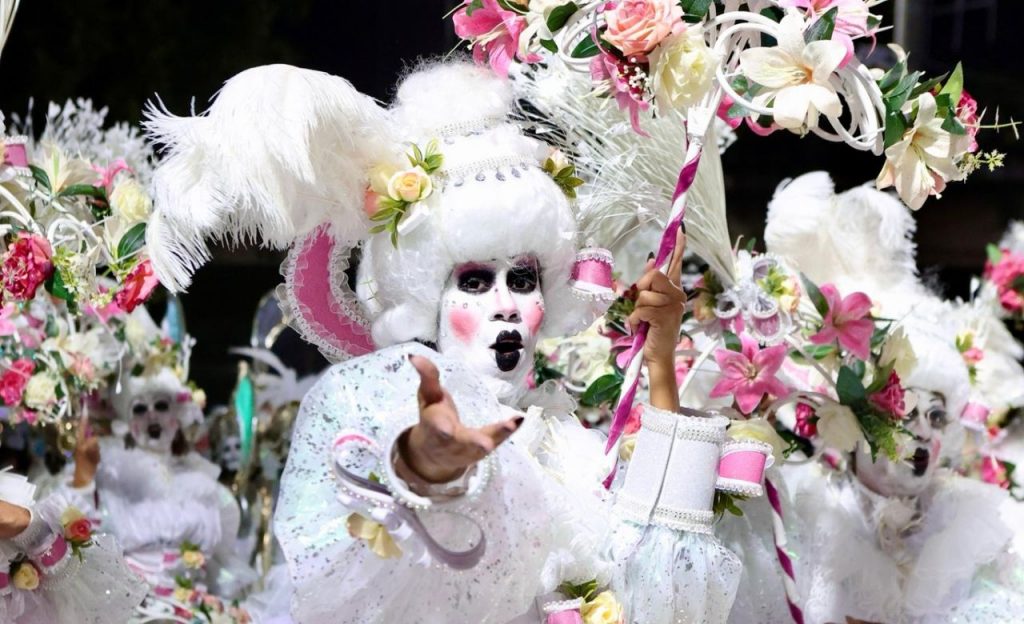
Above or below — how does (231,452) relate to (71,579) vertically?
below

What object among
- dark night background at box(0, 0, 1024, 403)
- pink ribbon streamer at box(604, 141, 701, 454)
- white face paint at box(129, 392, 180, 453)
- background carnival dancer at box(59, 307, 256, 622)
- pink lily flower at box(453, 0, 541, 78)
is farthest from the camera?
dark night background at box(0, 0, 1024, 403)

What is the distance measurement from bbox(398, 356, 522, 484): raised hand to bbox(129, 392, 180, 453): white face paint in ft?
7.62

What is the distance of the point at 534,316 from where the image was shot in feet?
7.36

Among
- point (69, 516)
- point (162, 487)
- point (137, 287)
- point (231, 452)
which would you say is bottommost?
point (231, 452)

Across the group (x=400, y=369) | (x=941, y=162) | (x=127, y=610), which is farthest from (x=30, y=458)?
(x=941, y=162)

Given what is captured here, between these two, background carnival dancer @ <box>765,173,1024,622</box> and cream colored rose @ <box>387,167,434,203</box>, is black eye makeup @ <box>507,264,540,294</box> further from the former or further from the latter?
background carnival dancer @ <box>765,173,1024,622</box>

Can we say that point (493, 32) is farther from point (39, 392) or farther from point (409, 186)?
point (39, 392)

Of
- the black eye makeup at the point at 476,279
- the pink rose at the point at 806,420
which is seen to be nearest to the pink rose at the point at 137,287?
the black eye makeup at the point at 476,279

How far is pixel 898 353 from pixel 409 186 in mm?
1086

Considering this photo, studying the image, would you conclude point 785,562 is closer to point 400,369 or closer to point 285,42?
point 400,369

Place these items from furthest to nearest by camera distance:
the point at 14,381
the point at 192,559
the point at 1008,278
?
the point at 192,559, the point at 1008,278, the point at 14,381

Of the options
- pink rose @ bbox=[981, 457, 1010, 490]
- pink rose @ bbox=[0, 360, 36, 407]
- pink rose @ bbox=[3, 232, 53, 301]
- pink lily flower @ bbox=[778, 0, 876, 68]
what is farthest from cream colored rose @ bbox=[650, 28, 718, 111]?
pink rose @ bbox=[981, 457, 1010, 490]

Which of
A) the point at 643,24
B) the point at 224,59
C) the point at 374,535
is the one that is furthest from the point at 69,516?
the point at 224,59

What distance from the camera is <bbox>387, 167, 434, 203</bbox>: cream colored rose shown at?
2170 millimetres
